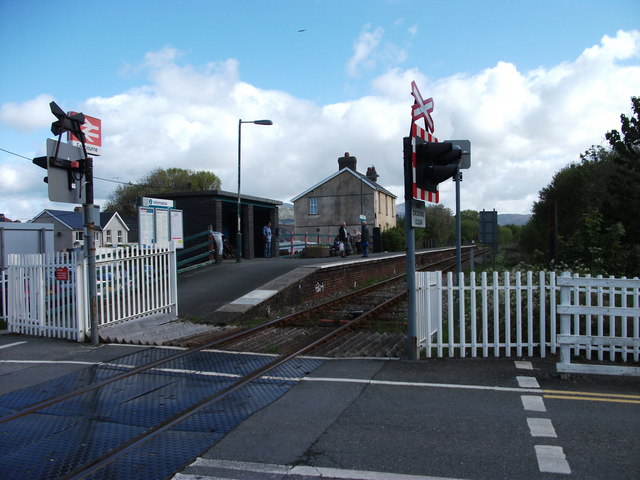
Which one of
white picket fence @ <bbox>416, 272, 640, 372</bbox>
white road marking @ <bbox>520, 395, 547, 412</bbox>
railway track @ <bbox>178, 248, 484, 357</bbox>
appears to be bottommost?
railway track @ <bbox>178, 248, 484, 357</bbox>

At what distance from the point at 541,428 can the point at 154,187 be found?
62.9 metres

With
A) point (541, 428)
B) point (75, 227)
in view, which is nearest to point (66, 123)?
point (541, 428)

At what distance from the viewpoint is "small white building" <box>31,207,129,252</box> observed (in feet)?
130

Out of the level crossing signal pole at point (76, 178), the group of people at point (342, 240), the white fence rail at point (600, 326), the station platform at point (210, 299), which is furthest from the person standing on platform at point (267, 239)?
the white fence rail at point (600, 326)

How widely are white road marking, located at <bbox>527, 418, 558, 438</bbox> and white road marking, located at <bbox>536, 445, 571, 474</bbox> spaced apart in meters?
0.25

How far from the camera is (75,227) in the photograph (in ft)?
136

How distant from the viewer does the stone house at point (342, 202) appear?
171ft

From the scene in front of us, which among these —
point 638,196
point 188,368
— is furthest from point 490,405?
point 638,196

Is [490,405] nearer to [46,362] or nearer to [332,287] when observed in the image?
[46,362]

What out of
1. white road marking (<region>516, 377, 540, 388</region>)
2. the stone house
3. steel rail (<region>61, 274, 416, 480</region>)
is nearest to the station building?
steel rail (<region>61, 274, 416, 480</region>)

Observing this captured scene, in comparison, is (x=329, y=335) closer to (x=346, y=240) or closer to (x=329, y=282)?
(x=329, y=282)

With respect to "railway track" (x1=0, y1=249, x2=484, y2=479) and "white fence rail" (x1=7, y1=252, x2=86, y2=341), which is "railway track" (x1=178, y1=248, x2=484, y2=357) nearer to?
"railway track" (x1=0, y1=249, x2=484, y2=479)

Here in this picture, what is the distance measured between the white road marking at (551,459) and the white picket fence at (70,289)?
7194 mm

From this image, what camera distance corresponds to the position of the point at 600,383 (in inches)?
233
